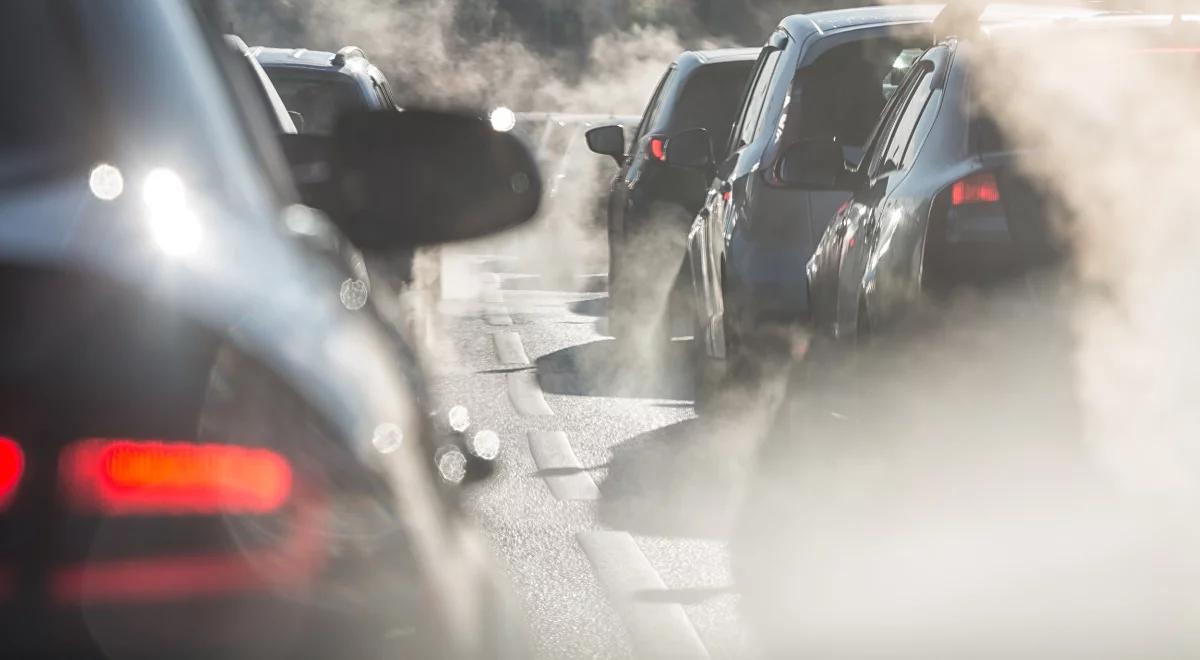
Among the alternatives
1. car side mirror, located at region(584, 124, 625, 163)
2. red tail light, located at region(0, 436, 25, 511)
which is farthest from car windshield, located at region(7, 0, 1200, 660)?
car side mirror, located at region(584, 124, 625, 163)

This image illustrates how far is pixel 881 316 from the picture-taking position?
602 centimetres

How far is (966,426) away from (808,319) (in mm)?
3165

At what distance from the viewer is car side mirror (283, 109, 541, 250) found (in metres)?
2.52

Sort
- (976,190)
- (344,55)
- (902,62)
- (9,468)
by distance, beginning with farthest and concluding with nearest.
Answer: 1. (344,55)
2. (902,62)
3. (976,190)
4. (9,468)

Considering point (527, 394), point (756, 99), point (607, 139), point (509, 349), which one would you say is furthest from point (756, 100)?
point (607, 139)

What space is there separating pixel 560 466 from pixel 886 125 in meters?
2.02

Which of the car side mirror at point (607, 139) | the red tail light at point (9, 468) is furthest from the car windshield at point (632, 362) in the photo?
the car side mirror at point (607, 139)

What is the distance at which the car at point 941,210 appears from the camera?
5551mm

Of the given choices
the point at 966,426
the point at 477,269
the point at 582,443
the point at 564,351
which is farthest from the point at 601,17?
the point at 966,426

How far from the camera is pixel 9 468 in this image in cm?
148

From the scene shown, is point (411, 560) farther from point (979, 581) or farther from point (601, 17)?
point (601, 17)

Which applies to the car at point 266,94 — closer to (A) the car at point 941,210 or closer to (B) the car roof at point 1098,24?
(A) the car at point 941,210

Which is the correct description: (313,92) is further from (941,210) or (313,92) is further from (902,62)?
(941,210)

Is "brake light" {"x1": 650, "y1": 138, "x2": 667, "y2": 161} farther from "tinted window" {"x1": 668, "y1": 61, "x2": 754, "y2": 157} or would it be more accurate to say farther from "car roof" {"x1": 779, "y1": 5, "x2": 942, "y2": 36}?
"car roof" {"x1": 779, "y1": 5, "x2": 942, "y2": 36}
